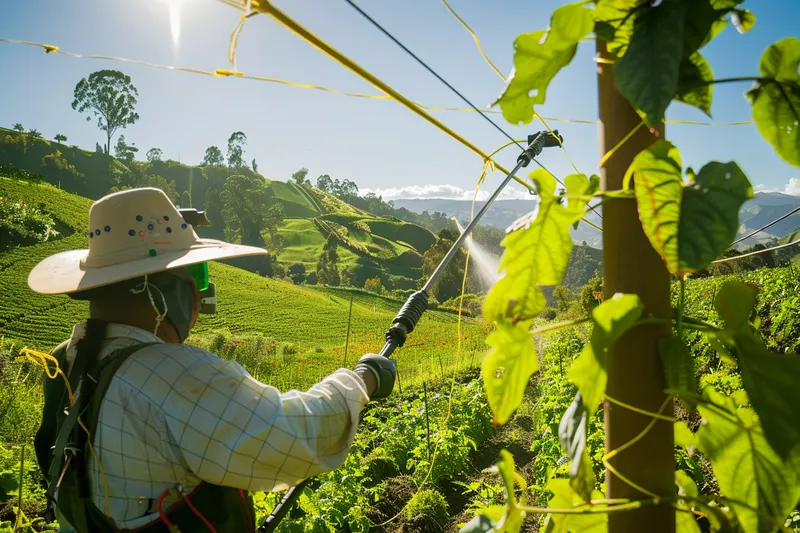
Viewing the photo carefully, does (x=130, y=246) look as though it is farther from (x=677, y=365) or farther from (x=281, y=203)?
(x=281, y=203)

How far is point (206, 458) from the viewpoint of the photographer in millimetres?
1675

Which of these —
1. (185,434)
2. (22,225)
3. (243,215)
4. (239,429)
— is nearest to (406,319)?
(239,429)

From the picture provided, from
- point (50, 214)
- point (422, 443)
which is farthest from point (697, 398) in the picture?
point (50, 214)

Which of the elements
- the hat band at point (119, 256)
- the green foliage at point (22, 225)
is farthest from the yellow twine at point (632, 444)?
the green foliage at point (22, 225)

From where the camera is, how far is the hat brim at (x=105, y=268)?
1866 mm

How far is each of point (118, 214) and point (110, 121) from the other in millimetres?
84714

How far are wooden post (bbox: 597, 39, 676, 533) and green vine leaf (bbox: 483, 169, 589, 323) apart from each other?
0.04 meters

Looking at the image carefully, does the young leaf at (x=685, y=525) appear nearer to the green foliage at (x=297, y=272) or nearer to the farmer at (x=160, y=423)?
the farmer at (x=160, y=423)

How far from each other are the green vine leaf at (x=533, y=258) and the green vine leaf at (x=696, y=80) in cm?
14

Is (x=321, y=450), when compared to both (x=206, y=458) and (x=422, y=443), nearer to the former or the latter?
(x=206, y=458)

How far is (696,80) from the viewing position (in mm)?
586

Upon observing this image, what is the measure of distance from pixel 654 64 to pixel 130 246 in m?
1.98

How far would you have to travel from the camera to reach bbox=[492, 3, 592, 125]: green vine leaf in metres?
0.55

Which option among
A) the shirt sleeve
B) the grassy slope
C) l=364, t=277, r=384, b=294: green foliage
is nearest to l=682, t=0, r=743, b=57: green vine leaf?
the shirt sleeve
